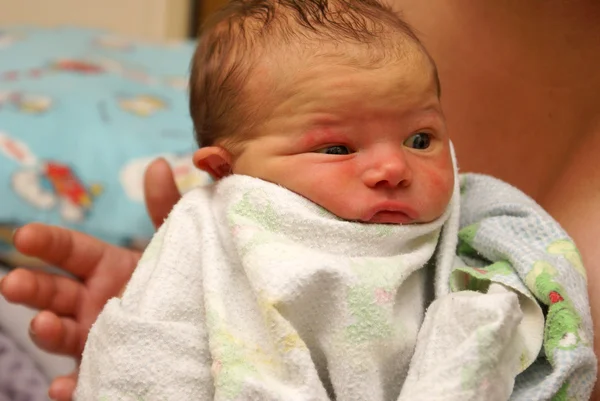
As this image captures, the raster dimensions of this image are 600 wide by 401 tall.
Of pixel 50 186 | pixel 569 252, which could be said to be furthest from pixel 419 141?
pixel 50 186

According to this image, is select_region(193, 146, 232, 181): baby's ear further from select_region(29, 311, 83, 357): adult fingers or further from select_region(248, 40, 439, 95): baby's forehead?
select_region(29, 311, 83, 357): adult fingers

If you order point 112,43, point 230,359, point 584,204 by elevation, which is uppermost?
point 584,204

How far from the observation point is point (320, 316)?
623mm

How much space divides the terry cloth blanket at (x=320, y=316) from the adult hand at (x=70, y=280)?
242 millimetres

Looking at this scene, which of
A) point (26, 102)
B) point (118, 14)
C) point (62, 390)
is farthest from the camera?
point (118, 14)

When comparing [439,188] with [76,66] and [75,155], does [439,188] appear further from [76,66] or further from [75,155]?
[76,66]

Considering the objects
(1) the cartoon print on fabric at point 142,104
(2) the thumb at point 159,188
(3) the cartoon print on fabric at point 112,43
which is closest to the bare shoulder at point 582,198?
(2) the thumb at point 159,188

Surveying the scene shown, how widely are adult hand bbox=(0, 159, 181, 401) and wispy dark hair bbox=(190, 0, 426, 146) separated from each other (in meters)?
0.26

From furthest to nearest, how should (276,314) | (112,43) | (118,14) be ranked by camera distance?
(118,14)
(112,43)
(276,314)

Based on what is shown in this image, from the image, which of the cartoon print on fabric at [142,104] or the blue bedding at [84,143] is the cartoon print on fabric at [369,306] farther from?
the cartoon print on fabric at [142,104]

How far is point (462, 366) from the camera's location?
1.81 ft

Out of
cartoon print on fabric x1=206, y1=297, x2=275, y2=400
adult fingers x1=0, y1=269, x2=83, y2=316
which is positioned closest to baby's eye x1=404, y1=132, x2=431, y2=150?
cartoon print on fabric x1=206, y1=297, x2=275, y2=400

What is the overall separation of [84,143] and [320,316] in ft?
3.14

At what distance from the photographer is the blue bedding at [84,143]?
1350mm
